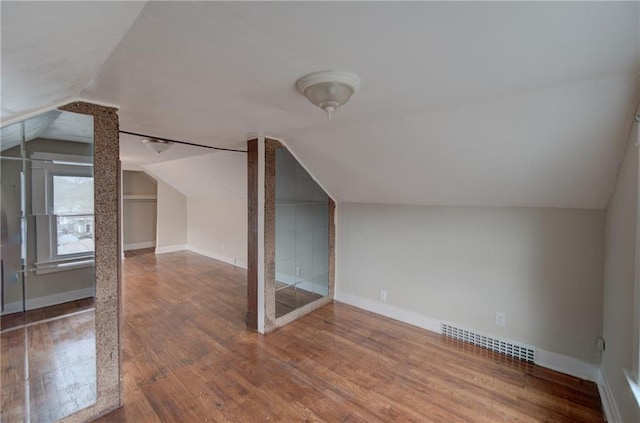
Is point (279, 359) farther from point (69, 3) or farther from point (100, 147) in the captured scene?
point (69, 3)

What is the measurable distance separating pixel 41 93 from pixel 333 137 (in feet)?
6.13

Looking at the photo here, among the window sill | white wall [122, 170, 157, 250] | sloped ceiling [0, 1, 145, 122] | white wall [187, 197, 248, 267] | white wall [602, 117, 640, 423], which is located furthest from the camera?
white wall [122, 170, 157, 250]

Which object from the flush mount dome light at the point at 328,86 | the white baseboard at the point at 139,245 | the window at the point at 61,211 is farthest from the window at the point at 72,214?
the white baseboard at the point at 139,245

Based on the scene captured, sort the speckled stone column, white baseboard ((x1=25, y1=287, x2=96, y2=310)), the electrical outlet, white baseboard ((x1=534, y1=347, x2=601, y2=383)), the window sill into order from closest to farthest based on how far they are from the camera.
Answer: the window sill < white baseboard ((x1=25, y1=287, x2=96, y2=310)) < the speckled stone column < white baseboard ((x1=534, y1=347, x2=601, y2=383)) < the electrical outlet

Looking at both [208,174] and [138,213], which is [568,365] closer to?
[208,174]

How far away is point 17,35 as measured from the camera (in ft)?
2.25

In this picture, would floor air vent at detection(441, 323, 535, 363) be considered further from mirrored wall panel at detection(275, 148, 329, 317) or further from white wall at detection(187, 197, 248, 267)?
white wall at detection(187, 197, 248, 267)

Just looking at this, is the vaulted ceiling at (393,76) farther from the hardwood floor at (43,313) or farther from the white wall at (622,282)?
the hardwood floor at (43,313)

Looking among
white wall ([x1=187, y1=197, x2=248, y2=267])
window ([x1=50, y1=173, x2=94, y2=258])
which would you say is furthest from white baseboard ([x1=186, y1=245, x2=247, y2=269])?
window ([x1=50, y1=173, x2=94, y2=258])

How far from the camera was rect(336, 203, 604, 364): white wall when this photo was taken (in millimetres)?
2234

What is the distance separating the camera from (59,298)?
1.72 metres

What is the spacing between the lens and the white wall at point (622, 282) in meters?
1.48

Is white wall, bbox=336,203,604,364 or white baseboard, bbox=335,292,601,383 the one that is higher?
white wall, bbox=336,203,604,364

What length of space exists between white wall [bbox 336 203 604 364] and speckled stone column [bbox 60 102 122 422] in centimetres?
251
